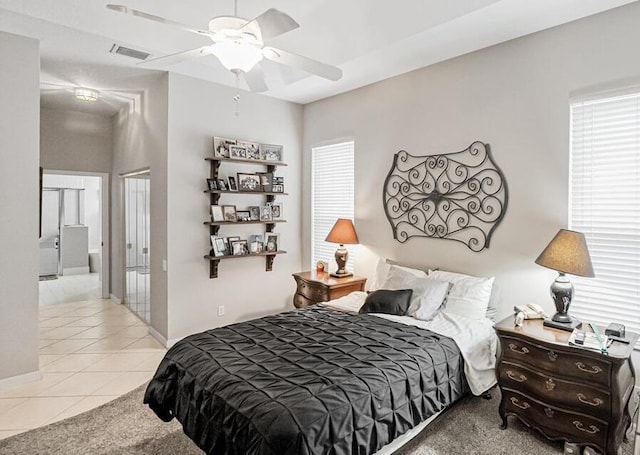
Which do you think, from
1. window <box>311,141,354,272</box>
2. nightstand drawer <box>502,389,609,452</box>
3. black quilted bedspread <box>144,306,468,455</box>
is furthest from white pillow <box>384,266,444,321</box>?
window <box>311,141,354,272</box>

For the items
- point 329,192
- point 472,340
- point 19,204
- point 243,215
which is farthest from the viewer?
point 329,192

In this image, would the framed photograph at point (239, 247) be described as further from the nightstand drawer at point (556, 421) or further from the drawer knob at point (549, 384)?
the drawer knob at point (549, 384)

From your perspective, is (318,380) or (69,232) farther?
(69,232)

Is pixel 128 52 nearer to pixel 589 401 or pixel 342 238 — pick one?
pixel 342 238

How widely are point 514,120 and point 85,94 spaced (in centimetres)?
492

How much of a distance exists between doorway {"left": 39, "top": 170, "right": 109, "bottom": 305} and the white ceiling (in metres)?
4.81

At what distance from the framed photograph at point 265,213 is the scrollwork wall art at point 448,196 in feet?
5.02

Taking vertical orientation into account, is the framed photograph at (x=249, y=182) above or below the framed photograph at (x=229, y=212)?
above

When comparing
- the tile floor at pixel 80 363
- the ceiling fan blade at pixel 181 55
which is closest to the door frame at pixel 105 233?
the tile floor at pixel 80 363

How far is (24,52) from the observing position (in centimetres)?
323

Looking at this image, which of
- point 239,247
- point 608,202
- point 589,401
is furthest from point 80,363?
point 608,202

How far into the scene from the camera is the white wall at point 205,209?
402cm

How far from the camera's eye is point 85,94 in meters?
4.62

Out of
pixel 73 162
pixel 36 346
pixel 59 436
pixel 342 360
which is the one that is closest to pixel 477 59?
pixel 342 360
